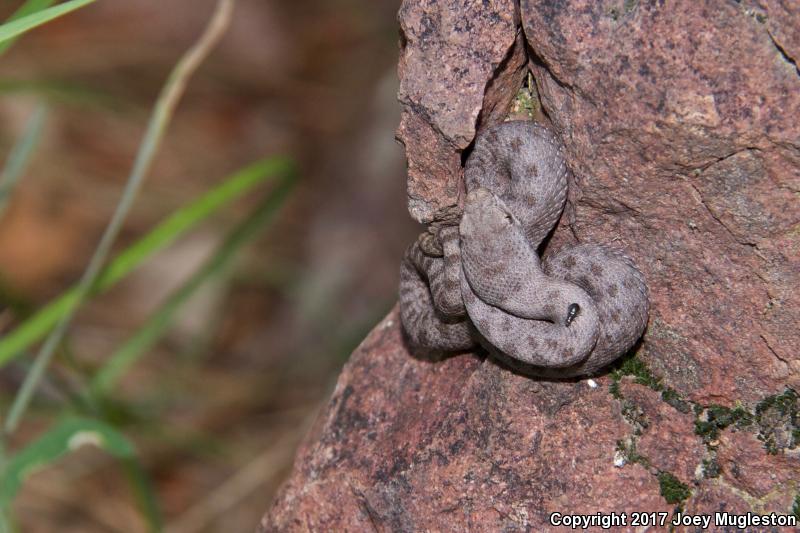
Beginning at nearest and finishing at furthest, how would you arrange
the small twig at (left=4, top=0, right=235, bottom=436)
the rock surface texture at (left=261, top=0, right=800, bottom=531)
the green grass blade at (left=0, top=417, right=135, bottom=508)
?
the rock surface texture at (left=261, top=0, right=800, bottom=531) → the green grass blade at (left=0, top=417, right=135, bottom=508) → the small twig at (left=4, top=0, right=235, bottom=436)

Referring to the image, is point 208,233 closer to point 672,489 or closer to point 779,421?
point 672,489

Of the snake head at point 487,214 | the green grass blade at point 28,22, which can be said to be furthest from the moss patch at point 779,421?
the green grass blade at point 28,22

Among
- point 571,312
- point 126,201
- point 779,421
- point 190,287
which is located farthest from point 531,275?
point 190,287

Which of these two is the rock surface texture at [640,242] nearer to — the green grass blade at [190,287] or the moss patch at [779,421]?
the moss patch at [779,421]

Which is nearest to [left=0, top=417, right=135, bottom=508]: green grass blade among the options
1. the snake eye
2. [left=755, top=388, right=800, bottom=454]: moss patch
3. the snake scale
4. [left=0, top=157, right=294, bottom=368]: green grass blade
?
[left=0, top=157, right=294, bottom=368]: green grass blade

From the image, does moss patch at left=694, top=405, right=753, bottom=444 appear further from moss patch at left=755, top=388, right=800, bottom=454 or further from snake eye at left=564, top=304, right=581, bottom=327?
snake eye at left=564, top=304, right=581, bottom=327

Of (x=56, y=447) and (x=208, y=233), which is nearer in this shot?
(x=56, y=447)

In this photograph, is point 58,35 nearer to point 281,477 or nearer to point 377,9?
point 377,9
